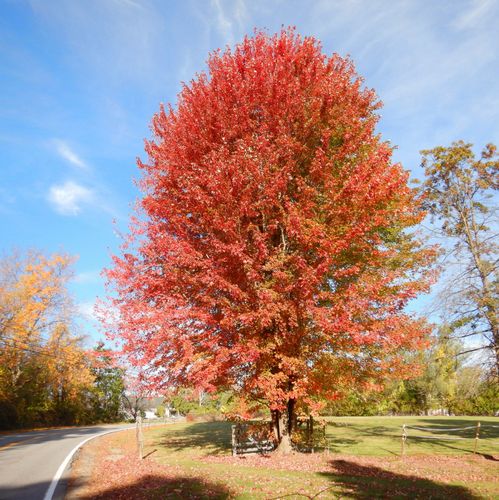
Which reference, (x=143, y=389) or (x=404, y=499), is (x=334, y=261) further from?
(x=143, y=389)

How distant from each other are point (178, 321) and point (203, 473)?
170 inches

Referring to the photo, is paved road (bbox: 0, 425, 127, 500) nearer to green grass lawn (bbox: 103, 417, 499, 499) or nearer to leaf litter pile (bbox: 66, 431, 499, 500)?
leaf litter pile (bbox: 66, 431, 499, 500)

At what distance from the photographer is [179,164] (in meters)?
12.1

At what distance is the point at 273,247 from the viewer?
1185 cm

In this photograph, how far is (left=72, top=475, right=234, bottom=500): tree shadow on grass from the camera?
325 inches

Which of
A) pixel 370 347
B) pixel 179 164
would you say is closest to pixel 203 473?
pixel 370 347

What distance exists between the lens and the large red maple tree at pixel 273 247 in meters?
10.5

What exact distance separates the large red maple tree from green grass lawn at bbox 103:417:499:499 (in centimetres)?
186

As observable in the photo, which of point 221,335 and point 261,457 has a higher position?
point 221,335

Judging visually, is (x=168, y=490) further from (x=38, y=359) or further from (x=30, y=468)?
(x=38, y=359)

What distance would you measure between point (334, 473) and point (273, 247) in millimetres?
6735

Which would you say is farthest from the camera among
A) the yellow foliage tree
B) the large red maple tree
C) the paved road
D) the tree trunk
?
the yellow foliage tree

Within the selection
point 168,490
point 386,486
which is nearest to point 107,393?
point 168,490

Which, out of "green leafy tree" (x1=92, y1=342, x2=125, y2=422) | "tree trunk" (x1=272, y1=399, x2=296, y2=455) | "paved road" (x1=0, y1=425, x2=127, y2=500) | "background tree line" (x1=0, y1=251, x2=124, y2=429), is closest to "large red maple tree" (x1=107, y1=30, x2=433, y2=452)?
"tree trunk" (x1=272, y1=399, x2=296, y2=455)
